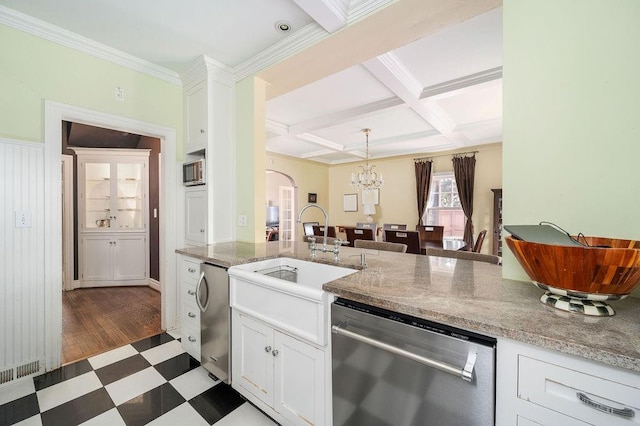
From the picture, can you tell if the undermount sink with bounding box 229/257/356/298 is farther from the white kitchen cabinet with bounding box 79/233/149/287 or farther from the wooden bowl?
the white kitchen cabinet with bounding box 79/233/149/287

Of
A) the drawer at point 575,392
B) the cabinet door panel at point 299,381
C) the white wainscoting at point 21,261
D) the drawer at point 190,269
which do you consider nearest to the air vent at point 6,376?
the white wainscoting at point 21,261

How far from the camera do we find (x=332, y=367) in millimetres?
1204

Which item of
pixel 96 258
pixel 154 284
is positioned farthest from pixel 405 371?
pixel 96 258

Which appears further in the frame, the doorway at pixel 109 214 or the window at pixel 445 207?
the window at pixel 445 207

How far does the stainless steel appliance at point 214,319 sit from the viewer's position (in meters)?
1.73

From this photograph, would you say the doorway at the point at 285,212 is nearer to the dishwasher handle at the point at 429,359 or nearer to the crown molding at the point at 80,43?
the crown molding at the point at 80,43

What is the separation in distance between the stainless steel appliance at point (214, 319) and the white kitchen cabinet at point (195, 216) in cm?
71

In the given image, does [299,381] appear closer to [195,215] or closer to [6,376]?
[195,215]

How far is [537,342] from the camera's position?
74cm

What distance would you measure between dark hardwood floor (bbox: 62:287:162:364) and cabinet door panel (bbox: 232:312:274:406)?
145cm

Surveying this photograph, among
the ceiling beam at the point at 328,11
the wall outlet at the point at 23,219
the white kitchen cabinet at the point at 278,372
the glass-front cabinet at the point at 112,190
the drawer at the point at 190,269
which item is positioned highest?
the ceiling beam at the point at 328,11

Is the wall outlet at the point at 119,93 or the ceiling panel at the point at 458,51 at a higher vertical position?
the ceiling panel at the point at 458,51

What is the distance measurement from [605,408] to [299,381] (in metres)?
1.10

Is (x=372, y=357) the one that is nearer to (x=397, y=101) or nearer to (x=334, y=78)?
(x=334, y=78)
